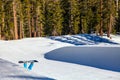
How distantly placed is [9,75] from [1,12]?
5178 centimetres

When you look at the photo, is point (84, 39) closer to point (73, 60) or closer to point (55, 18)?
point (55, 18)

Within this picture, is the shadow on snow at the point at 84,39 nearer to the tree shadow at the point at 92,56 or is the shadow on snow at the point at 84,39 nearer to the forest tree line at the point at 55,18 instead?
the forest tree line at the point at 55,18

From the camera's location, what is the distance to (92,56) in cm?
2406

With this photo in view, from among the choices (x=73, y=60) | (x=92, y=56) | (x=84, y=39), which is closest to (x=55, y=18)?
(x=84, y=39)

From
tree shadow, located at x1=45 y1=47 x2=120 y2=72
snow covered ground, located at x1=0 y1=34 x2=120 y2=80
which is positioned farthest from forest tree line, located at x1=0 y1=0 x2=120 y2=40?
tree shadow, located at x1=45 y1=47 x2=120 y2=72

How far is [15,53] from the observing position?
29312mm

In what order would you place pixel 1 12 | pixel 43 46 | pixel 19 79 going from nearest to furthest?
pixel 19 79 < pixel 43 46 < pixel 1 12

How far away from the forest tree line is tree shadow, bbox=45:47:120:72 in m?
37.9

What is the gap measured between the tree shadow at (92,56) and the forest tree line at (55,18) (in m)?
37.9

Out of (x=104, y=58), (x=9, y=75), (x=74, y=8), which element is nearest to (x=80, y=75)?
(x=104, y=58)

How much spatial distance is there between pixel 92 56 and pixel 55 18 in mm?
47882

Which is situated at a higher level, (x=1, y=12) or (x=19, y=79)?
(x=1, y=12)

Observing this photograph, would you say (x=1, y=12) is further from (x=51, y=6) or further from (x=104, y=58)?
(x=104, y=58)

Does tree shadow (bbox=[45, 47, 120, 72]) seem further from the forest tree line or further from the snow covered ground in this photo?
the forest tree line
